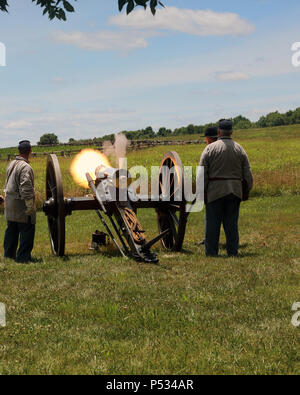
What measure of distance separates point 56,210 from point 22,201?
24.7 inches

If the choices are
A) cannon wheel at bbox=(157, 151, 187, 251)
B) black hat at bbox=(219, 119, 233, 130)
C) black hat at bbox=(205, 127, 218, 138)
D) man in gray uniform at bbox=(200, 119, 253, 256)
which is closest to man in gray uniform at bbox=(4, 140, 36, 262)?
cannon wheel at bbox=(157, 151, 187, 251)

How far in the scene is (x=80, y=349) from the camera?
4.14 metres

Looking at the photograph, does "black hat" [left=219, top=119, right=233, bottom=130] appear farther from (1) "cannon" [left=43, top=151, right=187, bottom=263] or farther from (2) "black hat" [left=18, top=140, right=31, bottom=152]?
(2) "black hat" [left=18, top=140, right=31, bottom=152]

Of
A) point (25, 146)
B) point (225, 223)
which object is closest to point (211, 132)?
point (225, 223)

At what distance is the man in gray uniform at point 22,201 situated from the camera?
26.8 feet

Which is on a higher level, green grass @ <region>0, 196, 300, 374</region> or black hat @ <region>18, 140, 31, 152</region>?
black hat @ <region>18, 140, 31, 152</region>

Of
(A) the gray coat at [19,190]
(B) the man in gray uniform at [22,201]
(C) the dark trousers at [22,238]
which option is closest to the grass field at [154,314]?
(C) the dark trousers at [22,238]

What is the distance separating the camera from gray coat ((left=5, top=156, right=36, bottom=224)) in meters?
8.19

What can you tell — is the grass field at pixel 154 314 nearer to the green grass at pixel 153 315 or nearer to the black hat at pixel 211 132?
the green grass at pixel 153 315

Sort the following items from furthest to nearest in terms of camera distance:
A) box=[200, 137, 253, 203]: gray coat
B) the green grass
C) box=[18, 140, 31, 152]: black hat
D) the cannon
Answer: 1. box=[18, 140, 31, 152]: black hat
2. the cannon
3. box=[200, 137, 253, 203]: gray coat
4. the green grass

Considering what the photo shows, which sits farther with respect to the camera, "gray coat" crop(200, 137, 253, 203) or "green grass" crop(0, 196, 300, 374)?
"gray coat" crop(200, 137, 253, 203)

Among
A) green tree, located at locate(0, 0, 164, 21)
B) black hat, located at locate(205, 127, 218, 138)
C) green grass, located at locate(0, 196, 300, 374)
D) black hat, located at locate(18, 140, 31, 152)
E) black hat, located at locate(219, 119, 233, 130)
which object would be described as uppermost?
green tree, located at locate(0, 0, 164, 21)

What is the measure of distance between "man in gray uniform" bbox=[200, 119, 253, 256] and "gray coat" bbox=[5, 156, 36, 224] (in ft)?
9.22
